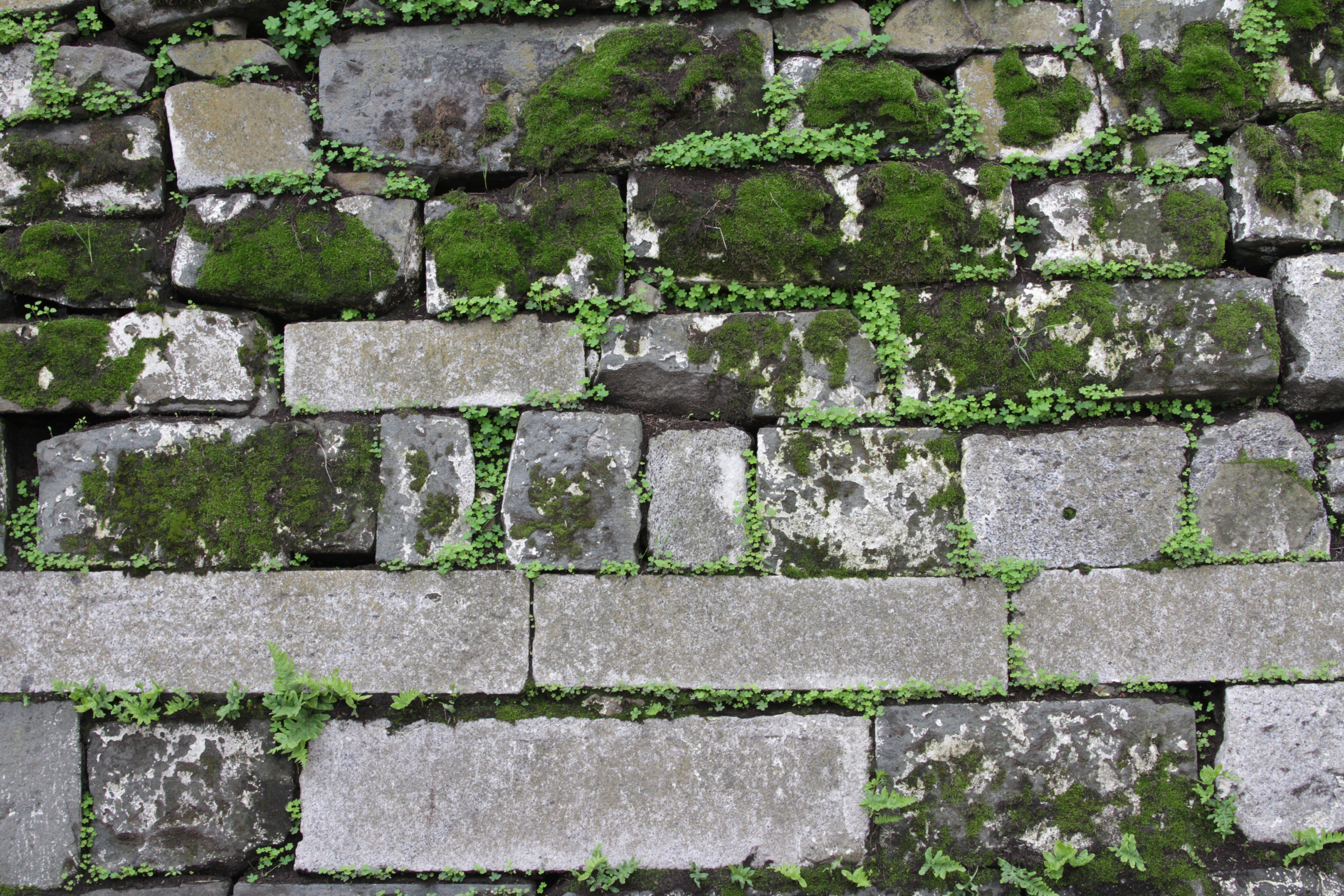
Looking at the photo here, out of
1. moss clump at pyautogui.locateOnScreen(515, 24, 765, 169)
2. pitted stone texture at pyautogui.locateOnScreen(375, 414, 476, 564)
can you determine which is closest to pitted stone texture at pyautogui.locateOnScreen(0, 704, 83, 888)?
pitted stone texture at pyautogui.locateOnScreen(375, 414, 476, 564)

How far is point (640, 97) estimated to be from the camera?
275cm

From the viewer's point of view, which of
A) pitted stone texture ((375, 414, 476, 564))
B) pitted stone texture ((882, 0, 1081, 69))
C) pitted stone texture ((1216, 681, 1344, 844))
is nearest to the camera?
pitted stone texture ((1216, 681, 1344, 844))

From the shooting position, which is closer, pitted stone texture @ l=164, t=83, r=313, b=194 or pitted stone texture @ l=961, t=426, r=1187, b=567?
pitted stone texture @ l=961, t=426, r=1187, b=567

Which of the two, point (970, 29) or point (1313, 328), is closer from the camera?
point (1313, 328)

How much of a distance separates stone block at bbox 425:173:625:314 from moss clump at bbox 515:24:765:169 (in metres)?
0.16

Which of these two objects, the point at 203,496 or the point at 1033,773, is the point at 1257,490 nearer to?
the point at 1033,773

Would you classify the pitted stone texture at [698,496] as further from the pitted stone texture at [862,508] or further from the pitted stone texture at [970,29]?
the pitted stone texture at [970,29]

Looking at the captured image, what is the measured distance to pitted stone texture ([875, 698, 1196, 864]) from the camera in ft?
8.50

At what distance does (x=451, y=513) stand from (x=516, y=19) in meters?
1.97

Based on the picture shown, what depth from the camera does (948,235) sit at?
2711 millimetres

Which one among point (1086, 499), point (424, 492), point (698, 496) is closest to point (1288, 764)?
point (1086, 499)

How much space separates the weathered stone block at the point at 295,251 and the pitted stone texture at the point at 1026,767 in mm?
2581

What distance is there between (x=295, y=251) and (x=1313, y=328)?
12.5ft

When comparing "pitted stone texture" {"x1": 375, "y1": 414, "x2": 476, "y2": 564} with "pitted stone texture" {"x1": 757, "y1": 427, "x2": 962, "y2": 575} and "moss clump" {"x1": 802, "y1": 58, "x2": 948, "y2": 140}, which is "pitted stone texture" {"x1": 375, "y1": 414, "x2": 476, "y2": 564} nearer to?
"pitted stone texture" {"x1": 757, "y1": 427, "x2": 962, "y2": 575}
